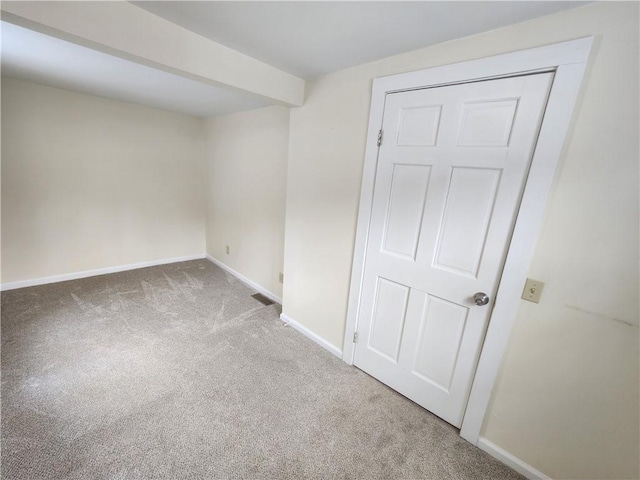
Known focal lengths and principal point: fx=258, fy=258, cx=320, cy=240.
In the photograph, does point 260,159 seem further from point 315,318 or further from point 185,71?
point 315,318

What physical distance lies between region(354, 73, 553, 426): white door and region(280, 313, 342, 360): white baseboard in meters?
0.39

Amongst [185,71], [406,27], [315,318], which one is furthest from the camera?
[315,318]

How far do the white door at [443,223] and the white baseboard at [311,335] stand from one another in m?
0.39

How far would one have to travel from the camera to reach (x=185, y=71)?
55.8 inches

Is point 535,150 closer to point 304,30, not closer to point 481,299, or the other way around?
point 481,299

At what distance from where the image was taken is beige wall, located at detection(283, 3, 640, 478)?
990mm

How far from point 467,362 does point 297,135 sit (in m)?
1.98

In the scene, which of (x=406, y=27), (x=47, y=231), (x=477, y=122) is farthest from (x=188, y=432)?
(x=47, y=231)

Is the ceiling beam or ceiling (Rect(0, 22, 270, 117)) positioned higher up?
ceiling (Rect(0, 22, 270, 117))

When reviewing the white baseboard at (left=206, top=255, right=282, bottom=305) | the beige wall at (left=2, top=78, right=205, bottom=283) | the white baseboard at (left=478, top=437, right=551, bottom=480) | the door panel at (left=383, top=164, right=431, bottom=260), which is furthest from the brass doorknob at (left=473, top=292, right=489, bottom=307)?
the beige wall at (left=2, top=78, right=205, bottom=283)

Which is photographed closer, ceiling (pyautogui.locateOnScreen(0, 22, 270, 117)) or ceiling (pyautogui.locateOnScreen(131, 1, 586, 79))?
ceiling (pyautogui.locateOnScreen(131, 1, 586, 79))

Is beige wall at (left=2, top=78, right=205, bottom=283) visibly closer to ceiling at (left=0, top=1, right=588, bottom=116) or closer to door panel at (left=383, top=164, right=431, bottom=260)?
ceiling at (left=0, top=1, right=588, bottom=116)

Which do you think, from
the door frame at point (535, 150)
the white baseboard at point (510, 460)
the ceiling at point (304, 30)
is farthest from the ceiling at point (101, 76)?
the white baseboard at point (510, 460)

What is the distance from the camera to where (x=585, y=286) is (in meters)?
1.11
